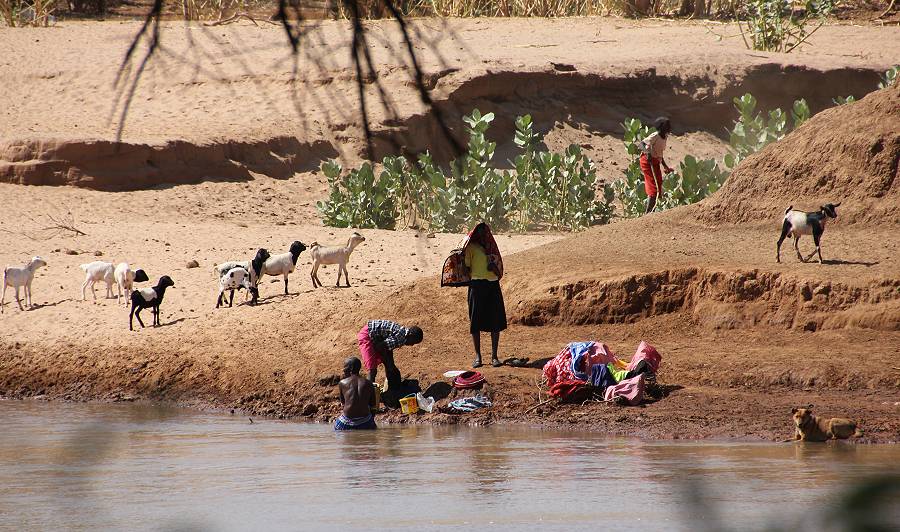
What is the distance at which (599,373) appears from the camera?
10062 millimetres

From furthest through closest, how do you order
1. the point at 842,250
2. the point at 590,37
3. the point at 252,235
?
the point at 590,37 → the point at 252,235 → the point at 842,250

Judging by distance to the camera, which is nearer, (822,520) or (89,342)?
(822,520)

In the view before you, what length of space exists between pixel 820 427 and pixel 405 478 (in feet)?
9.73

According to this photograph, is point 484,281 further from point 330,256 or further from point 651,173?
point 651,173

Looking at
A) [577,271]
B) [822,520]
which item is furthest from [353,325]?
[822,520]

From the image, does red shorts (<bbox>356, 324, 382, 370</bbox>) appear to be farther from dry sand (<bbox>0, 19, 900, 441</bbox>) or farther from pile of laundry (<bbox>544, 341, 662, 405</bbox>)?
pile of laundry (<bbox>544, 341, 662, 405</bbox>)

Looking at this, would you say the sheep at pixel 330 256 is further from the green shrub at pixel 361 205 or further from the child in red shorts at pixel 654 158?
the child in red shorts at pixel 654 158

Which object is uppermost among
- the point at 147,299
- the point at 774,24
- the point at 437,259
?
the point at 774,24

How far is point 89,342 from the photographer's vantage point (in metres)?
13.0

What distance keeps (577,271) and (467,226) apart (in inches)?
199

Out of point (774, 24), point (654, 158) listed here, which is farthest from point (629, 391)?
point (774, 24)

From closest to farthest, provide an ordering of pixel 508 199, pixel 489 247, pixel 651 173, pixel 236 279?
pixel 489 247, pixel 236 279, pixel 651 173, pixel 508 199

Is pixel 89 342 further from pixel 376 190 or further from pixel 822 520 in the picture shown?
pixel 822 520

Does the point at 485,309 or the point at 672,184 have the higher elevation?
the point at 672,184
